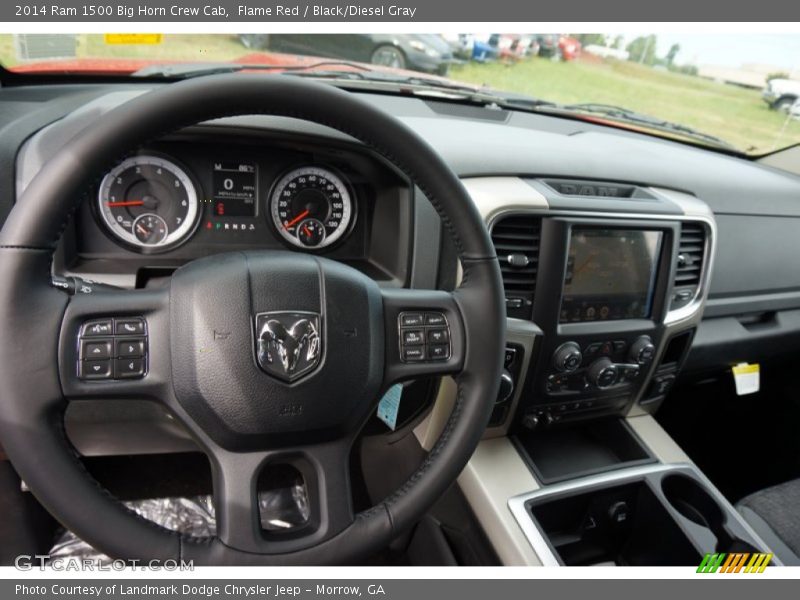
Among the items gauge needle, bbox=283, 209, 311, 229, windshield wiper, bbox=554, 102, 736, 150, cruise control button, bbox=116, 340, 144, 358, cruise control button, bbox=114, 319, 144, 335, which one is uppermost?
windshield wiper, bbox=554, 102, 736, 150

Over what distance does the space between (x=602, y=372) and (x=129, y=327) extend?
3.89ft

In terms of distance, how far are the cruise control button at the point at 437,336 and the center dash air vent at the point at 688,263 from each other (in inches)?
36.3

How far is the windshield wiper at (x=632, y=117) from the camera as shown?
78.4 inches

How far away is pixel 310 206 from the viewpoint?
1343 millimetres

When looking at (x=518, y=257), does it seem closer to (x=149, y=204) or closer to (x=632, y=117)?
(x=149, y=204)

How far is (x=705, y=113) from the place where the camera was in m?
2.14

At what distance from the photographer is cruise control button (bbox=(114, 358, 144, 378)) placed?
2.78ft

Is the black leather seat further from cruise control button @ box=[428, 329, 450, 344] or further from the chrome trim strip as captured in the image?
cruise control button @ box=[428, 329, 450, 344]

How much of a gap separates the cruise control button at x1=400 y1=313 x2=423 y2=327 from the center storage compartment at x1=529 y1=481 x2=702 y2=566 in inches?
27.8

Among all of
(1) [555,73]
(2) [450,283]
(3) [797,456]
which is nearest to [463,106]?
(1) [555,73]

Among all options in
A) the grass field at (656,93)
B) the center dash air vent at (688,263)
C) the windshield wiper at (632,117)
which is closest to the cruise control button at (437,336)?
the center dash air vent at (688,263)

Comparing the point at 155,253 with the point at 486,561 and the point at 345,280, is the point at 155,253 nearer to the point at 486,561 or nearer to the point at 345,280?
the point at 345,280

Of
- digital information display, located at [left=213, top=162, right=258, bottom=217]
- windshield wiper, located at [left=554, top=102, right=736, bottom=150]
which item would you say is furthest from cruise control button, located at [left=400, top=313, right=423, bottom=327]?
windshield wiper, located at [left=554, top=102, right=736, bottom=150]

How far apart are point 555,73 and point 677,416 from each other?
5.01ft
